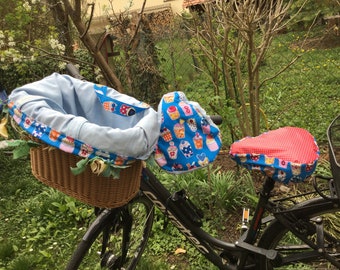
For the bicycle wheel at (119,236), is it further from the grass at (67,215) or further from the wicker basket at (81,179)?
the wicker basket at (81,179)

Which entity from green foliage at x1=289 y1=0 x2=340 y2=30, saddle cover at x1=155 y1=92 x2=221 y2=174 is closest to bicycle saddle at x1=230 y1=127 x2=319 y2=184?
saddle cover at x1=155 y1=92 x2=221 y2=174

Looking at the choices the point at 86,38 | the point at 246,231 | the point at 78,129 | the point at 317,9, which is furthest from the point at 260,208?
the point at 317,9

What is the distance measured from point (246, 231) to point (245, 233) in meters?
0.01

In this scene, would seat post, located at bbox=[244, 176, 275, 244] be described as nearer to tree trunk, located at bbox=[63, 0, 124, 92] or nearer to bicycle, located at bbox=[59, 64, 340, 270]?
bicycle, located at bbox=[59, 64, 340, 270]

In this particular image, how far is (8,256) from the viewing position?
135 inches

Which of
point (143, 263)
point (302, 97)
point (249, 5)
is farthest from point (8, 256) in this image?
point (302, 97)

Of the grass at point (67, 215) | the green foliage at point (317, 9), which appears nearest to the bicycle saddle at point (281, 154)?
the grass at point (67, 215)

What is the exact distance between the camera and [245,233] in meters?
2.34

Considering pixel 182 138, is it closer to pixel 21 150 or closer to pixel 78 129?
pixel 78 129

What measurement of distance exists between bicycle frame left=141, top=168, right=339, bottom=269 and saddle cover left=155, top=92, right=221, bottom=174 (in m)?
0.27

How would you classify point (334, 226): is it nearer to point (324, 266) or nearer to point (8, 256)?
point (324, 266)

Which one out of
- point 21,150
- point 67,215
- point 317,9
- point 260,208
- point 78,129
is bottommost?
point 67,215

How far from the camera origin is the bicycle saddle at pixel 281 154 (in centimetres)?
191

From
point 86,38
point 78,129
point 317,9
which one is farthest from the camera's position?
point 317,9
